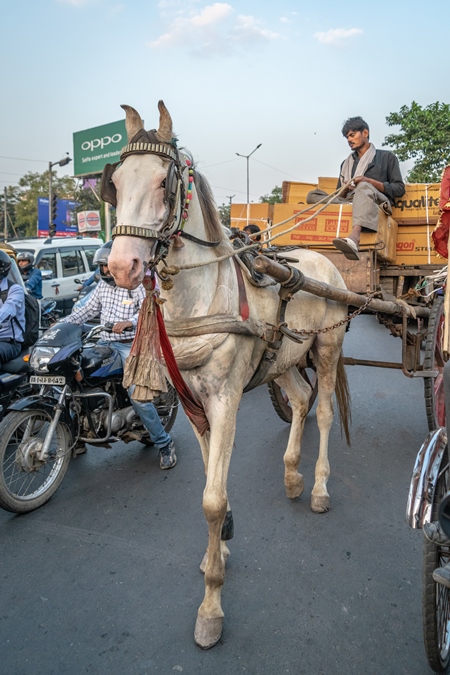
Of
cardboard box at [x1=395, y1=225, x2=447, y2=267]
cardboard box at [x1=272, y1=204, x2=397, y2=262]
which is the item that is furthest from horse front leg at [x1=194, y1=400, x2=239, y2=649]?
cardboard box at [x1=395, y1=225, x2=447, y2=267]

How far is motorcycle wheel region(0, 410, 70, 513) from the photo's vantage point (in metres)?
3.24

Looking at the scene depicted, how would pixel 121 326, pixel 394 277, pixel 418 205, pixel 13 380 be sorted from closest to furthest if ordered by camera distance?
1. pixel 121 326
2. pixel 13 380
3. pixel 418 205
4. pixel 394 277

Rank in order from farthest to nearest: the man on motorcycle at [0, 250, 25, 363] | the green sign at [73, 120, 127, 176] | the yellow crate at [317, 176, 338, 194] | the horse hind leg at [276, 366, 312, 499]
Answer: the green sign at [73, 120, 127, 176]
the yellow crate at [317, 176, 338, 194]
the man on motorcycle at [0, 250, 25, 363]
the horse hind leg at [276, 366, 312, 499]

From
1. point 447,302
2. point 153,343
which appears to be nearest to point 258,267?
point 153,343

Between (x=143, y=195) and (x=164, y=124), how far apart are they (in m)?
0.38

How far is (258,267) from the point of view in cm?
247

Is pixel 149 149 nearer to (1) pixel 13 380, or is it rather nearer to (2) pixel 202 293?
(2) pixel 202 293

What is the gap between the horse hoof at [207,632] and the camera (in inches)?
87.9

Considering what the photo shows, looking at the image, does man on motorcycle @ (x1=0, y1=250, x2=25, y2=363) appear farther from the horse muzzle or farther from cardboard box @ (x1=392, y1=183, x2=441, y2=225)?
cardboard box @ (x1=392, y1=183, x2=441, y2=225)

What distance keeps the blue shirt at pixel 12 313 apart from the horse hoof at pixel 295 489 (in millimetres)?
2693

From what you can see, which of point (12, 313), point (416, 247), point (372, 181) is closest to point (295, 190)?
point (372, 181)

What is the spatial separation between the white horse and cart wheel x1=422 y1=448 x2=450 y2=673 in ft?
3.10

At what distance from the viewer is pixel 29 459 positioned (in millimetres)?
3379

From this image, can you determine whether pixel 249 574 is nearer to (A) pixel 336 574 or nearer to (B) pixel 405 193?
(A) pixel 336 574
